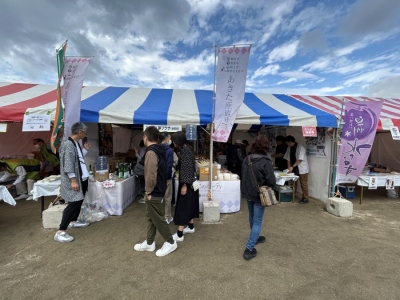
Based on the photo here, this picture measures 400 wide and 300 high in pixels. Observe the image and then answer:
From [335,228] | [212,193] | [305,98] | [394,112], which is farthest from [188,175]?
[394,112]

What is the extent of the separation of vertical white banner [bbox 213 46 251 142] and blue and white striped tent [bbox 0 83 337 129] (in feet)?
0.93

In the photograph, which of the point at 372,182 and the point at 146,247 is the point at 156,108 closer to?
the point at 146,247

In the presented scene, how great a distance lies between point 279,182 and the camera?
14.9ft

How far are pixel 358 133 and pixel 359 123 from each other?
7.4 inches

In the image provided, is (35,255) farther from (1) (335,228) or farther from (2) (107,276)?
(1) (335,228)

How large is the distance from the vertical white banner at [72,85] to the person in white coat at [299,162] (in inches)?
163

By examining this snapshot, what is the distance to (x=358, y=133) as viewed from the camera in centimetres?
397

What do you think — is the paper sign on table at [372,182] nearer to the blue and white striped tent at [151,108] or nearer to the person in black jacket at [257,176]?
the blue and white striped tent at [151,108]

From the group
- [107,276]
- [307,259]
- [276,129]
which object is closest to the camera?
[107,276]

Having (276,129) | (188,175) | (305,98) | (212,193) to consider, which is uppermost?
(305,98)

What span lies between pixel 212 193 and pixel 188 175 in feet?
4.41

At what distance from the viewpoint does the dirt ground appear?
1954 millimetres

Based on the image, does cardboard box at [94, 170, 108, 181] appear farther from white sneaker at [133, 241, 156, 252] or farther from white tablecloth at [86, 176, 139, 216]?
white sneaker at [133, 241, 156, 252]

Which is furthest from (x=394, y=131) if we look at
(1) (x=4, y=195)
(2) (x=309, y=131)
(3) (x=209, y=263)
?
(1) (x=4, y=195)
